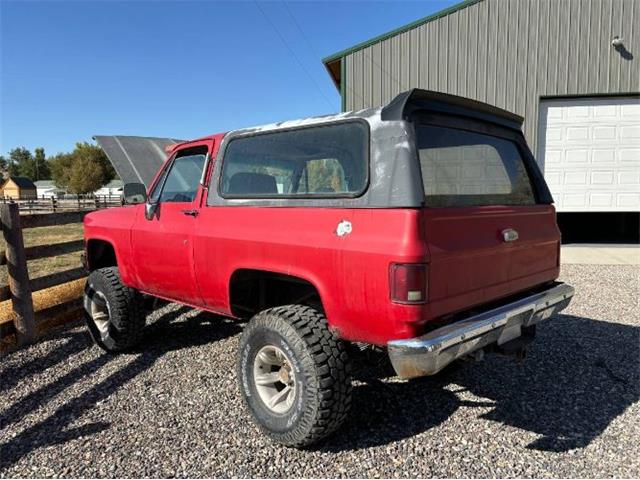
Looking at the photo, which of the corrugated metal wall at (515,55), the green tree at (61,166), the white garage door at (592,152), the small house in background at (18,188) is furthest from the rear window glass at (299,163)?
the small house in background at (18,188)

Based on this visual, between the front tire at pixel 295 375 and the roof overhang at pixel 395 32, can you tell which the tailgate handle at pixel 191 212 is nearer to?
the front tire at pixel 295 375

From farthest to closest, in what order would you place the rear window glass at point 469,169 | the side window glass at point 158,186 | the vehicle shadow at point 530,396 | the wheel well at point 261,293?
the side window glass at point 158,186
the wheel well at point 261,293
the vehicle shadow at point 530,396
the rear window glass at point 469,169

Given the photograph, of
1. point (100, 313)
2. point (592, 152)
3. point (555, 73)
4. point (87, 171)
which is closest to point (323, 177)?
point (100, 313)

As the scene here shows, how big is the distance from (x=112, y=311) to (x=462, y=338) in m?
3.14

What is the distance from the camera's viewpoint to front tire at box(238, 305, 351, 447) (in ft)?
8.50

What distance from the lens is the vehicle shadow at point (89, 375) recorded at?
9.66ft

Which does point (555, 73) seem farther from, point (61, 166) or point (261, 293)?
point (61, 166)

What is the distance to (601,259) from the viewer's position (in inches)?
362

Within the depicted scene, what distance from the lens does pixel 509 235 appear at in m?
2.82

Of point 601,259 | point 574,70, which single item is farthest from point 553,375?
point 574,70

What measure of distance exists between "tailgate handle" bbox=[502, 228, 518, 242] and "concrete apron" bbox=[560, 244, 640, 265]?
22.6 feet

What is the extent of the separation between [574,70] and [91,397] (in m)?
11.1

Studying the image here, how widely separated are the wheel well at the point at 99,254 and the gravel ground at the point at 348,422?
81 centimetres

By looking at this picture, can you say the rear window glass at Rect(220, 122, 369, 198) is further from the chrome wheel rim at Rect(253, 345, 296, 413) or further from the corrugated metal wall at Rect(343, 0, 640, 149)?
the corrugated metal wall at Rect(343, 0, 640, 149)
